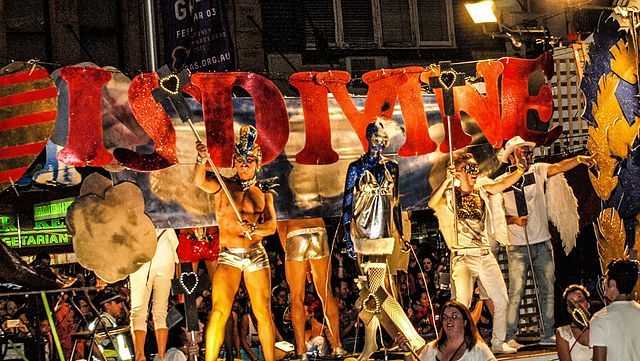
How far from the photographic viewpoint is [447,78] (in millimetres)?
13594

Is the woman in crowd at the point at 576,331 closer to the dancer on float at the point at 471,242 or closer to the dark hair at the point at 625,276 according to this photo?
the dark hair at the point at 625,276

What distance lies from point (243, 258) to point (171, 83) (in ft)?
6.39

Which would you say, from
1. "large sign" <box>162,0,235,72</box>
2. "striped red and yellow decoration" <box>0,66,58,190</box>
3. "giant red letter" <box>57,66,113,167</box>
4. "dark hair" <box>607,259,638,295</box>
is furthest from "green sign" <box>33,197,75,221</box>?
"dark hair" <box>607,259,638,295</box>

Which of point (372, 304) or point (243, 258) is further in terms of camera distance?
point (372, 304)

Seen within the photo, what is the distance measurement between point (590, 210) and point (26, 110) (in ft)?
23.8

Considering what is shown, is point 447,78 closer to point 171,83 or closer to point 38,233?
point 171,83

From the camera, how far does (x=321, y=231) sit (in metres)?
13.8

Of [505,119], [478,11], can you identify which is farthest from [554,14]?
[505,119]

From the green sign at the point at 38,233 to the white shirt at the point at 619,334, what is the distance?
1267 cm

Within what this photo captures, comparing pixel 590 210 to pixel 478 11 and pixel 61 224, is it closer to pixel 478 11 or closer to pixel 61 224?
pixel 478 11

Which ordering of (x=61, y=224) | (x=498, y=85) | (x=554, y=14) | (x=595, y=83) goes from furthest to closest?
(x=554, y=14)
(x=61, y=224)
(x=498, y=85)
(x=595, y=83)

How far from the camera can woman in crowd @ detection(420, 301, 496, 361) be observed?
8766mm

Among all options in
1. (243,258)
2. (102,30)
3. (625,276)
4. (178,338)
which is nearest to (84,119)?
(243,258)

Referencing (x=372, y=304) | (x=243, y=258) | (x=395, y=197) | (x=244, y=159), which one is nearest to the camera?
(x=243, y=258)
